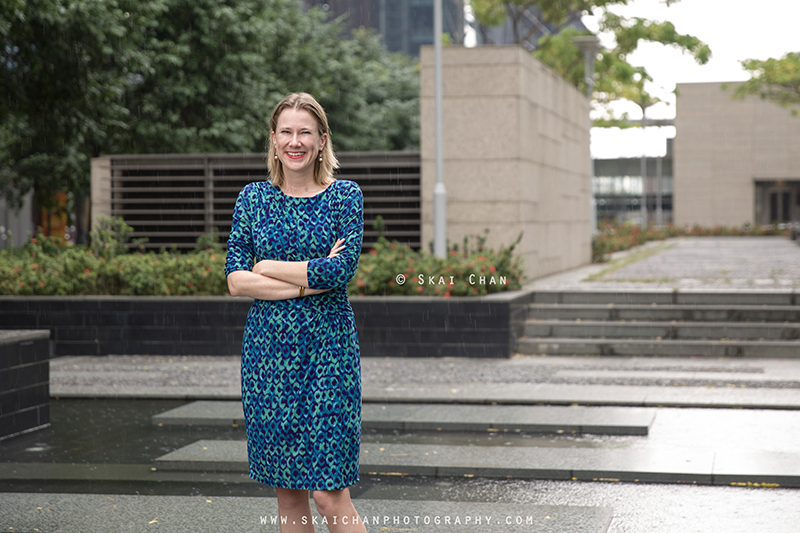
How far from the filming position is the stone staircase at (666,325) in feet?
40.2

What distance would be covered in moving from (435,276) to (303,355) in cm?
941

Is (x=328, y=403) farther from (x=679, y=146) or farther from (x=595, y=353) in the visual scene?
(x=679, y=146)

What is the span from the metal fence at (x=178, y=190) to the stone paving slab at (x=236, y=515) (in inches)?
441

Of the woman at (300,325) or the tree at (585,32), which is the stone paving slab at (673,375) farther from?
the tree at (585,32)

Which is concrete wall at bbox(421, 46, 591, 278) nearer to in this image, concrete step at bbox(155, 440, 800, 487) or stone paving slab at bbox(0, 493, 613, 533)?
concrete step at bbox(155, 440, 800, 487)

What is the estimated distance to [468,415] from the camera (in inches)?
333

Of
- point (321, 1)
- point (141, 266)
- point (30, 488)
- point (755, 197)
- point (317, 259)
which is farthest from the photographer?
point (321, 1)

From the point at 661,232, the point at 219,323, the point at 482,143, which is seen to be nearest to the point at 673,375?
the point at 219,323

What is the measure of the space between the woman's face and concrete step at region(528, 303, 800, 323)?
10.2 metres

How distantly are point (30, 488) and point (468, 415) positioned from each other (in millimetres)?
3677

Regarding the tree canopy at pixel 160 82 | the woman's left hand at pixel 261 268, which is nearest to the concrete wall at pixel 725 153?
the tree canopy at pixel 160 82

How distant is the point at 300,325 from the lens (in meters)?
3.63

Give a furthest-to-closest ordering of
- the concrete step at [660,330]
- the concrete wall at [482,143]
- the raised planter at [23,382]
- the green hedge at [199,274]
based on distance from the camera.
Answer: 1. the concrete wall at [482,143]
2. the green hedge at [199,274]
3. the concrete step at [660,330]
4. the raised planter at [23,382]

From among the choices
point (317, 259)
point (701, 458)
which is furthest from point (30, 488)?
point (701, 458)
